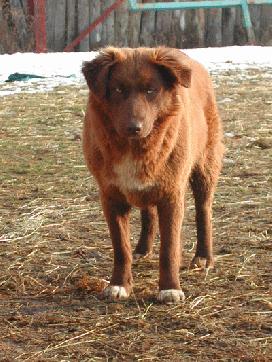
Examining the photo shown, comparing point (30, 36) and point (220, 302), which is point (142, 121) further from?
point (30, 36)

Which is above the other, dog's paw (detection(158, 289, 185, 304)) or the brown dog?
the brown dog

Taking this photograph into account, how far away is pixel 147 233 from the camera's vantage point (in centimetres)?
667

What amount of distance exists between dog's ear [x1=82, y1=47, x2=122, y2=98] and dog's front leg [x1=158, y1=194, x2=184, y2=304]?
0.78m

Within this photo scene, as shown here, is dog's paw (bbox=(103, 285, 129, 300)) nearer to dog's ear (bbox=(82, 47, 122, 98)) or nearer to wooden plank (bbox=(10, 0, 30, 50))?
dog's ear (bbox=(82, 47, 122, 98))

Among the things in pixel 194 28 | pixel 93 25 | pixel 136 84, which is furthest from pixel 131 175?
pixel 194 28

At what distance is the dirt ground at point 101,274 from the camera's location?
16.1 ft

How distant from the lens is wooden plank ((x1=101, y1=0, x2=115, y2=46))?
21078mm

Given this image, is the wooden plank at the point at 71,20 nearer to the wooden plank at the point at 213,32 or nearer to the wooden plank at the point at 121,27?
the wooden plank at the point at 121,27

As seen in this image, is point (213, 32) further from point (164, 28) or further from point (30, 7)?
point (30, 7)

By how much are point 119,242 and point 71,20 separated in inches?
619

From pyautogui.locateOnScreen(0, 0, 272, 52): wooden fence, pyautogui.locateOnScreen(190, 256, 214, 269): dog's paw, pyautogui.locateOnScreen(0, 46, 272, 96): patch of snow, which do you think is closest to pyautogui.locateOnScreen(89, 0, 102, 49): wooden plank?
pyautogui.locateOnScreen(0, 0, 272, 52): wooden fence

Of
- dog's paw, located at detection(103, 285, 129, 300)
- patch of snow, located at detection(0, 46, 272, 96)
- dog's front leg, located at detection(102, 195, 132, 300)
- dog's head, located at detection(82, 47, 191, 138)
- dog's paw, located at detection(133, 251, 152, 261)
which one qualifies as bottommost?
patch of snow, located at detection(0, 46, 272, 96)

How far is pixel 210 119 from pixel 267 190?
81.0 inches

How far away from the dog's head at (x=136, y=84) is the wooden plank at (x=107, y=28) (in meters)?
15.6
